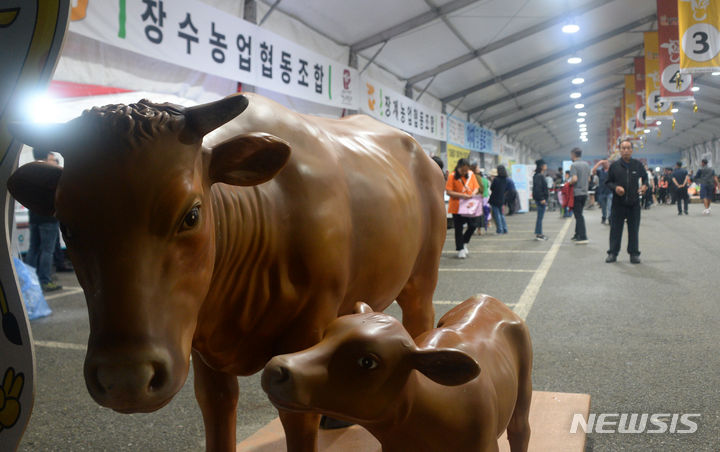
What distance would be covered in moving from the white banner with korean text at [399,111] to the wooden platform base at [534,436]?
7946 millimetres

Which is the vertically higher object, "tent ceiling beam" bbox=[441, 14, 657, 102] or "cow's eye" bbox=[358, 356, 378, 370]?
"tent ceiling beam" bbox=[441, 14, 657, 102]

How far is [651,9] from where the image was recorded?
14.1 metres

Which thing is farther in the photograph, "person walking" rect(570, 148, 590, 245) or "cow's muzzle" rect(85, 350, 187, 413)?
"person walking" rect(570, 148, 590, 245)

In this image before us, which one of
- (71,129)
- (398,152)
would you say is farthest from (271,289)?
(398,152)

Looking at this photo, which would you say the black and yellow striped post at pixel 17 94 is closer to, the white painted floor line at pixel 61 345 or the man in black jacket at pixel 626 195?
the white painted floor line at pixel 61 345

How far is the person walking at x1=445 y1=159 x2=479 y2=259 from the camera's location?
8.39 metres

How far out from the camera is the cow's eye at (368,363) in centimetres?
99

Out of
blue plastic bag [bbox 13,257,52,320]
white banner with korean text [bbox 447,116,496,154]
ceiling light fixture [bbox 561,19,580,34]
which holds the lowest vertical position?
blue plastic bag [bbox 13,257,52,320]

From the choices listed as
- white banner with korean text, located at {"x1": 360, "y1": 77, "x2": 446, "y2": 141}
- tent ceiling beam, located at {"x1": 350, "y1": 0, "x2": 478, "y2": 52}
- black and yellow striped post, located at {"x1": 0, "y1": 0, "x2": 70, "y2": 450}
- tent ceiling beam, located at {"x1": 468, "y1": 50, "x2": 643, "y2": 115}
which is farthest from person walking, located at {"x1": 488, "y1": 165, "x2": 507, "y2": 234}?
black and yellow striped post, located at {"x1": 0, "y1": 0, "x2": 70, "y2": 450}

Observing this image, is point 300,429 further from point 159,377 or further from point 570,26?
point 570,26

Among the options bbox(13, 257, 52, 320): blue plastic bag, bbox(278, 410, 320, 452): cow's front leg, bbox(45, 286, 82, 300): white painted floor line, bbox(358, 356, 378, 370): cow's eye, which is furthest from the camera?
bbox(45, 286, 82, 300): white painted floor line

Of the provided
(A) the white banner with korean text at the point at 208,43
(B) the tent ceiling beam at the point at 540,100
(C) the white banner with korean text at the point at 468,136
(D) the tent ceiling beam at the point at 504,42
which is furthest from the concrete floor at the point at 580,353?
(B) the tent ceiling beam at the point at 540,100

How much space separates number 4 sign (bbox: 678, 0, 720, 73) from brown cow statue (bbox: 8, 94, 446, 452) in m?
10.0

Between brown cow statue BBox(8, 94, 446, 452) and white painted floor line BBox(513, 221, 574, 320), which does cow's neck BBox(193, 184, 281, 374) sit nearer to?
brown cow statue BBox(8, 94, 446, 452)
